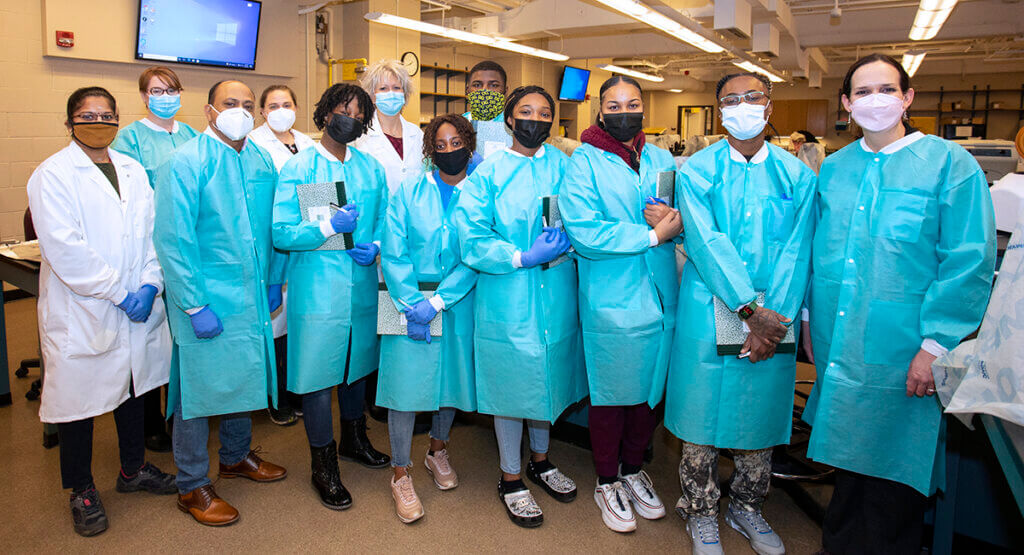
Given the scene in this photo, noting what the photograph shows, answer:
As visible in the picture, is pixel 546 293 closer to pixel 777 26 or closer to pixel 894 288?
pixel 894 288

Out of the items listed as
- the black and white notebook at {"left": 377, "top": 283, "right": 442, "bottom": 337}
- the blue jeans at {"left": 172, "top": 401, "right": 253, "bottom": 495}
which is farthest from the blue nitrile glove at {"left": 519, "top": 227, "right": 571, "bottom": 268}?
the blue jeans at {"left": 172, "top": 401, "right": 253, "bottom": 495}

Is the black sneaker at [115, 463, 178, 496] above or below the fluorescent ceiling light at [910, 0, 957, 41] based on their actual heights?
below

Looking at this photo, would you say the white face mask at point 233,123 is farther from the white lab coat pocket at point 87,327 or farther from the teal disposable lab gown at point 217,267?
the white lab coat pocket at point 87,327

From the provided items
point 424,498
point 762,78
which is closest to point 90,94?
point 424,498

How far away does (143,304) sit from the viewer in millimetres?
2322

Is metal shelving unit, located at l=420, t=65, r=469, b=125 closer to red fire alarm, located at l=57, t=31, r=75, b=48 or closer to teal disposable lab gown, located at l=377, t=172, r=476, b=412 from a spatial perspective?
red fire alarm, located at l=57, t=31, r=75, b=48

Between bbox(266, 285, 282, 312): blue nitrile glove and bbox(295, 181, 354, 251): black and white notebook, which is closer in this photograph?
bbox(295, 181, 354, 251): black and white notebook

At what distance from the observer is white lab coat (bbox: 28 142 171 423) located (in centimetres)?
217

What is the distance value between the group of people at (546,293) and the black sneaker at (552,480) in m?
0.01

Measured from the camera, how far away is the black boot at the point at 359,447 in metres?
2.81

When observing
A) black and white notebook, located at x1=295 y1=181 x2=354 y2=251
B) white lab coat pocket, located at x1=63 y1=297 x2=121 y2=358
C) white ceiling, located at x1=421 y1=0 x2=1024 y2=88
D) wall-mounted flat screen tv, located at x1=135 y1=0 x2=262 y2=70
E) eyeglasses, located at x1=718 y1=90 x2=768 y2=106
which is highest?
white ceiling, located at x1=421 y1=0 x2=1024 y2=88

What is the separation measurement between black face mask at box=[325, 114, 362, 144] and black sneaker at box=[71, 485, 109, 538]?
1523 mm

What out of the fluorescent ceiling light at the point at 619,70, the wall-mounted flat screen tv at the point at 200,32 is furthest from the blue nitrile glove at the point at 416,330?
the fluorescent ceiling light at the point at 619,70

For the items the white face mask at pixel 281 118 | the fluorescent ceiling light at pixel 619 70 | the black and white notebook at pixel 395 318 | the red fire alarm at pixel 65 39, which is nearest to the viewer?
the black and white notebook at pixel 395 318
